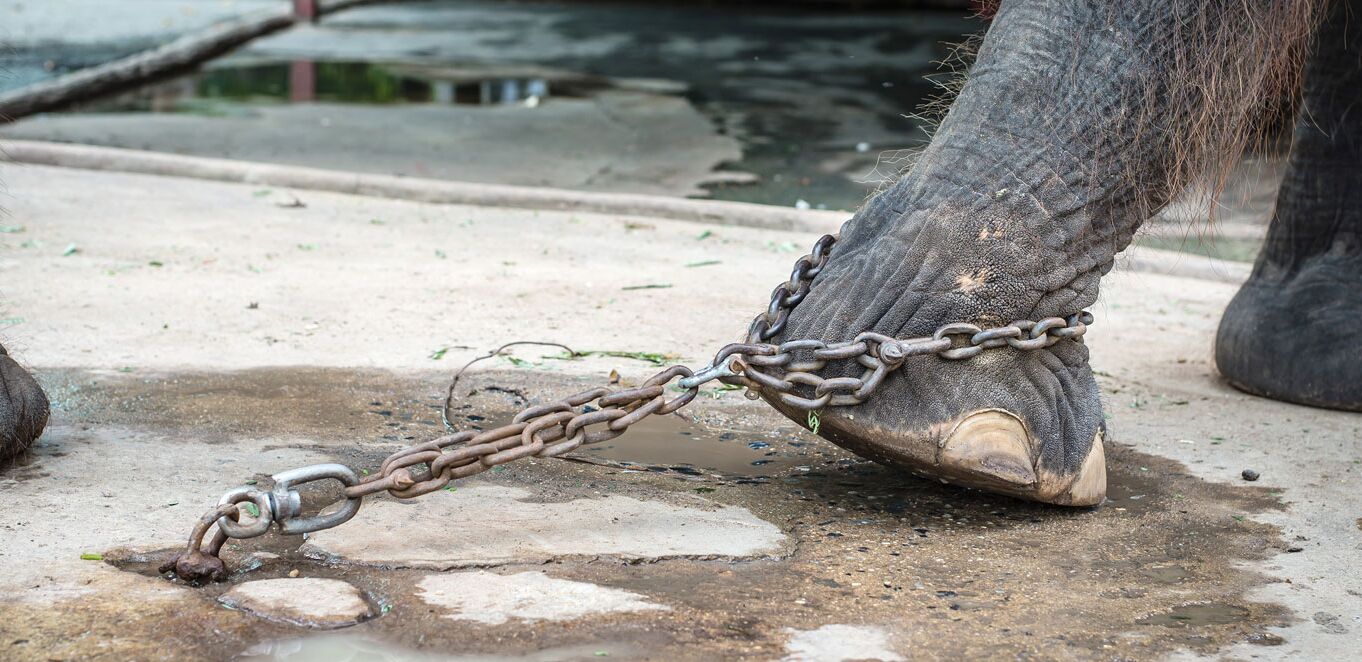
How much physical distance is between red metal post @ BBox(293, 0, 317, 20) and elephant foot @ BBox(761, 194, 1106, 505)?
39.0ft

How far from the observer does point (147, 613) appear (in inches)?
80.7

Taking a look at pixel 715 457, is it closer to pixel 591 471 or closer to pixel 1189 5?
pixel 591 471

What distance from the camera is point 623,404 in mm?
2346

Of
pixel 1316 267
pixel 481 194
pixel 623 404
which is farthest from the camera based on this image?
pixel 481 194

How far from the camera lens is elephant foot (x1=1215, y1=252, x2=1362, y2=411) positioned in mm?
3469

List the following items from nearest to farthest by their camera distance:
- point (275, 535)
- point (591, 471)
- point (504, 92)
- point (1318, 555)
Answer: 1. point (275, 535)
2. point (1318, 555)
3. point (591, 471)
4. point (504, 92)

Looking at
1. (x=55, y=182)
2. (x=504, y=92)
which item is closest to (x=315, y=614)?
(x=55, y=182)

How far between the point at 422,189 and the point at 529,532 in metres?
3.54

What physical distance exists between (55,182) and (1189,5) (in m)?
4.45

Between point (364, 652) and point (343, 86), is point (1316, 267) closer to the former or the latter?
point (364, 652)

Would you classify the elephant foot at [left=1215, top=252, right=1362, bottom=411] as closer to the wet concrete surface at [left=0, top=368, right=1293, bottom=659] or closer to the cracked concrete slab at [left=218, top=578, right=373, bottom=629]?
the wet concrete surface at [left=0, top=368, right=1293, bottom=659]

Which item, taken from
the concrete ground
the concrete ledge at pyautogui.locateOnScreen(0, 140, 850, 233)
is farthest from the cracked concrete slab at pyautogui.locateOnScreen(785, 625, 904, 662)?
the concrete ledge at pyautogui.locateOnScreen(0, 140, 850, 233)

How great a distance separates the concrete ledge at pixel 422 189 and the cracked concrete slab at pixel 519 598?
3356mm

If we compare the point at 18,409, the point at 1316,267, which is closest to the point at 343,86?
the point at 1316,267
